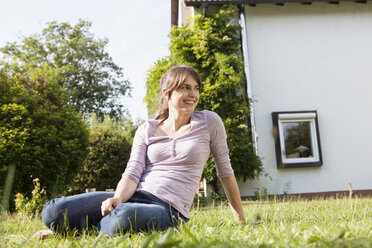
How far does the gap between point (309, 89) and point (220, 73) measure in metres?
2.67

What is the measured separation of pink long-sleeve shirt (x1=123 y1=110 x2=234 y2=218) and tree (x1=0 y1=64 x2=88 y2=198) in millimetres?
4523

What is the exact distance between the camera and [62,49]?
24.7m

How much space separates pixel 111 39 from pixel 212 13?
62.6 feet

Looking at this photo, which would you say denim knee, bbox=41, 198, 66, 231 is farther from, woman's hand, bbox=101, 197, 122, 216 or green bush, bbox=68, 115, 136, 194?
green bush, bbox=68, 115, 136, 194

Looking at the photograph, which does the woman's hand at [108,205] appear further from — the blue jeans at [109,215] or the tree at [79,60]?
the tree at [79,60]

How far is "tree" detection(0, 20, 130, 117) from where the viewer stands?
966 inches

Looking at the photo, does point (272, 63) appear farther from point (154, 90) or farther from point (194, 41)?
point (154, 90)

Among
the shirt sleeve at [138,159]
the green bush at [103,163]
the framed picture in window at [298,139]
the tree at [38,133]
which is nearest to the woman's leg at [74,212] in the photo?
the shirt sleeve at [138,159]

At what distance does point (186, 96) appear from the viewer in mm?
2564

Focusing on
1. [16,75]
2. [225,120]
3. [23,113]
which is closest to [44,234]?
[23,113]

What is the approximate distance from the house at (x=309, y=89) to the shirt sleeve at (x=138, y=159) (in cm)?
587

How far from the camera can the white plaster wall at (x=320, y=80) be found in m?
8.41

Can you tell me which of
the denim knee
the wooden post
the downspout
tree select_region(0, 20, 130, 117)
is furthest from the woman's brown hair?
tree select_region(0, 20, 130, 117)

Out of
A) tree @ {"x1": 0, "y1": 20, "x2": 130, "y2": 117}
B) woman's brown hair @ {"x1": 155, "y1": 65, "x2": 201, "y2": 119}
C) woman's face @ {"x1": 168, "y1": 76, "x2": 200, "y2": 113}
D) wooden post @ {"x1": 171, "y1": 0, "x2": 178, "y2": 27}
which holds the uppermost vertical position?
tree @ {"x1": 0, "y1": 20, "x2": 130, "y2": 117}
